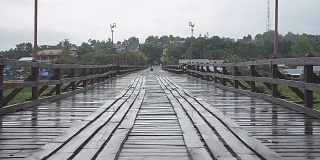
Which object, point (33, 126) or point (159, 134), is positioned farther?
point (33, 126)

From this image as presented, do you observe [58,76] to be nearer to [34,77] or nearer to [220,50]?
[34,77]

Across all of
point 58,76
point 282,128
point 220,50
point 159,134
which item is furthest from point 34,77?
point 220,50

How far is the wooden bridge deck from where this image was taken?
446 centimetres

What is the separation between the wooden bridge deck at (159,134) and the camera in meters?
4.46

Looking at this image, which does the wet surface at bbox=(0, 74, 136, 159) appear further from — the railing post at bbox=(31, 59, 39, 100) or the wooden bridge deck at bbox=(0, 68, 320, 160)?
the railing post at bbox=(31, 59, 39, 100)

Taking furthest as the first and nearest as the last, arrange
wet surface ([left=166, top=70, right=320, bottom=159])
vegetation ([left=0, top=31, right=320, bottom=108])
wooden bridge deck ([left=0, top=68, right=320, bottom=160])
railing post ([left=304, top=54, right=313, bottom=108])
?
vegetation ([left=0, top=31, right=320, bottom=108]), railing post ([left=304, top=54, right=313, bottom=108]), wet surface ([left=166, top=70, right=320, bottom=159]), wooden bridge deck ([left=0, top=68, right=320, bottom=160])

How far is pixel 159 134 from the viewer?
5.69 m

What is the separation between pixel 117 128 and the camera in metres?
6.11

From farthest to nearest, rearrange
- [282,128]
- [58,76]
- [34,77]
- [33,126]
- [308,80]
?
[58,76]
[34,77]
[308,80]
[33,126]
[282,128]

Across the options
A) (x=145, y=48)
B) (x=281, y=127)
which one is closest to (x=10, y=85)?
(x=281, y=127)

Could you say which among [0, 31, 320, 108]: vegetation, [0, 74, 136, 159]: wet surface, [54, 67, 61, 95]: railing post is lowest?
[0, 74, 136, 159]: wet surface

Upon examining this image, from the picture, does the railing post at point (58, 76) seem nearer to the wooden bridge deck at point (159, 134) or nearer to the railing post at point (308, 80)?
the wooden bridge deck at point (159, 134)

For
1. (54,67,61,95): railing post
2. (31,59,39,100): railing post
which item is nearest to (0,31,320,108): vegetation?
(54,67,61,95): railing post

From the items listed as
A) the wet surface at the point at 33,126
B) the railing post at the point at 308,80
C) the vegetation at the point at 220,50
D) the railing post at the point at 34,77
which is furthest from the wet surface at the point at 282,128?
the vegetation at the point at 220,50
